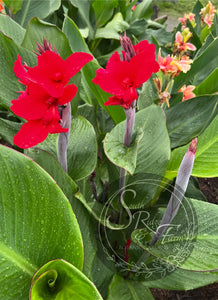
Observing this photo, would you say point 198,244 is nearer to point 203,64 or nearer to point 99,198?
point 99,198

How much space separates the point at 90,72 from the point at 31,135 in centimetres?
42

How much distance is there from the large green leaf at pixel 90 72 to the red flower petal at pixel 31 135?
15.0 inches

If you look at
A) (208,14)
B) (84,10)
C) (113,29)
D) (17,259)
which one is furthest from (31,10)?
(17,259)

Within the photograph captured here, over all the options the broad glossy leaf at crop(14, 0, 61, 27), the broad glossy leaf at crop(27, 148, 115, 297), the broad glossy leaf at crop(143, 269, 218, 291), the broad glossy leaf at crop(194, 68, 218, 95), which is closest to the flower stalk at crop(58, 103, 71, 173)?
the broad glossy leaf at crop(27, 148, 115, 297)

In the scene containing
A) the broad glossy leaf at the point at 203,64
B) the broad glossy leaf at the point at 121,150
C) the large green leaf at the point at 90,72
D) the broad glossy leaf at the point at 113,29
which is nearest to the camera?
the broad glossy leaf at the point at 121,150

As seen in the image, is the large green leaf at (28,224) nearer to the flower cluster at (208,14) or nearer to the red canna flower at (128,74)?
the red canna flower at (128,74)

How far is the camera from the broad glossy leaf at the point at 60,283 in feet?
1.55

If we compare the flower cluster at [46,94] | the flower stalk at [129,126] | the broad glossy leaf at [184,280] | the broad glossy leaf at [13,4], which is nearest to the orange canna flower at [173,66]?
the flower stalk at [129,126]

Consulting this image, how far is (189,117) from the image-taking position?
2.91 ft

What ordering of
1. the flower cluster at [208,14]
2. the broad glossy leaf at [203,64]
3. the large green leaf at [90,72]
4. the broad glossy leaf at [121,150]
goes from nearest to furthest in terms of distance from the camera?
the broad glossy leaf at [121,150] < the large green leaf at [90,72] < the broad glossy leaf at [203,64] < the flower cluster at [208,14]

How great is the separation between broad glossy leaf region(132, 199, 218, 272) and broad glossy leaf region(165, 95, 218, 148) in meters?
0.27

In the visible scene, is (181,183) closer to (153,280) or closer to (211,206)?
(211,206)

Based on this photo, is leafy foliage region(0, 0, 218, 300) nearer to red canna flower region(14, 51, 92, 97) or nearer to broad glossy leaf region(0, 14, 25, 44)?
broad glossy leaf region(0, 14, 25, 44)

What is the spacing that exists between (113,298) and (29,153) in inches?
15.3
